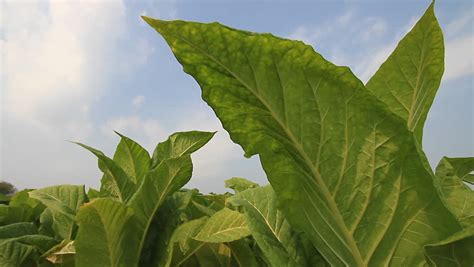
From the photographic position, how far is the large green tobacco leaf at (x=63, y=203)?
2066mm

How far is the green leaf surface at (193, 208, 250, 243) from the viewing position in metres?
1.61

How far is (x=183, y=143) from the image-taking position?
2045 millimetres

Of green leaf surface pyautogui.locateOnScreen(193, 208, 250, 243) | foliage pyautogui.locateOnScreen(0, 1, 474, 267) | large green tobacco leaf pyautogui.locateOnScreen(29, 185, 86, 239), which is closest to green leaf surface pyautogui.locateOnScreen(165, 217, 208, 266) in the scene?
green leaf surface pyautogui.locateOnScreen(193, 208, 250, 243)

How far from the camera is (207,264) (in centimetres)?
180

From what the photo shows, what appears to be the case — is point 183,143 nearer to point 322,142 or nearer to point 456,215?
point 322,142

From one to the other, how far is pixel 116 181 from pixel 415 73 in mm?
1328

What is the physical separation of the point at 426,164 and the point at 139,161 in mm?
1420

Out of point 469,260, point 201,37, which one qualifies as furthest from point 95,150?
point 469,260

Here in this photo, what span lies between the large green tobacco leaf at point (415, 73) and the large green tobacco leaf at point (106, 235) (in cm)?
104

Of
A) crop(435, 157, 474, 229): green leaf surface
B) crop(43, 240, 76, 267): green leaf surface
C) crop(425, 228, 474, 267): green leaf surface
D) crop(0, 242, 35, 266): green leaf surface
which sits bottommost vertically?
crop(425, 228, 474, 267): green leaf surface

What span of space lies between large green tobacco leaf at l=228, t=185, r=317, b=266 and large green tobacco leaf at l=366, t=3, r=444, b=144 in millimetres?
511

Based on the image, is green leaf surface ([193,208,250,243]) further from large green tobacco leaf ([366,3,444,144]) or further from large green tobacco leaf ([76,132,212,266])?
large green tobacco leaf ([366,3,444,144])

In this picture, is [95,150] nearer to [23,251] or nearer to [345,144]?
[23,251]

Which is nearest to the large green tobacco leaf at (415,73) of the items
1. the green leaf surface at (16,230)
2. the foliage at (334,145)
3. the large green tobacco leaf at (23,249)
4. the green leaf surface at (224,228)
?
the foliage at (334,145)
